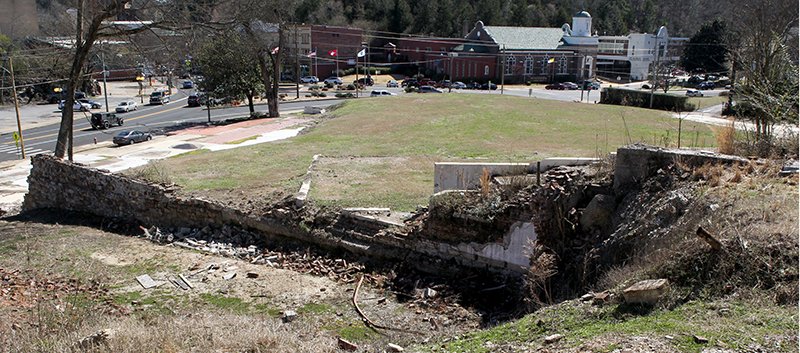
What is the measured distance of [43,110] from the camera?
61719 millimetres

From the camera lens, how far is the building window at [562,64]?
275 ft

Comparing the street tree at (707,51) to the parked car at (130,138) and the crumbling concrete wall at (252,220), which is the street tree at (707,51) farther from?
the crumbling concrete wall at (252,220)

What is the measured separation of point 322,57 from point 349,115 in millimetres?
50080

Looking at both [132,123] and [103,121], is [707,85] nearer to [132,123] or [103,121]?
[132,123]

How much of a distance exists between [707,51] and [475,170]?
81510 millimetres

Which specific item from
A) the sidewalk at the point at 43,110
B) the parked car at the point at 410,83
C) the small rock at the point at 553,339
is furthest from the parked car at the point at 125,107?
the small rock at the point at 553,339

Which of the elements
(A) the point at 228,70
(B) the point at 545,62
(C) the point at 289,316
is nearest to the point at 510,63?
(B) the point at 545,62

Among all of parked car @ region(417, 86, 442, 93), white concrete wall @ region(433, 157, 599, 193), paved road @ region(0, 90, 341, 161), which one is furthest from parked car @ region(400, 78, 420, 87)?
white concrete wall @ region(433, 157, 599, 193)

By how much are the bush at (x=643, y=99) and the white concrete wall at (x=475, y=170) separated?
89.0 feet

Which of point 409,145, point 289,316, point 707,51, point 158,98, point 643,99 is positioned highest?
point 707,51

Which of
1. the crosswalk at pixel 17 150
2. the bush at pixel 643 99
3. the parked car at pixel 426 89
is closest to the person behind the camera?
the crosswalk at pixel 17 150

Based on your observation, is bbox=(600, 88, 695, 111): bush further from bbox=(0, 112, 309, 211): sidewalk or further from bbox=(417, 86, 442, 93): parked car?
bbox=(0, 112, 309, 211): sidewalk

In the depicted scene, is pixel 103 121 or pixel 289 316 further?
pixel 103 121

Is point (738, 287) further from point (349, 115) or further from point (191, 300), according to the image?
point (349, 115)
